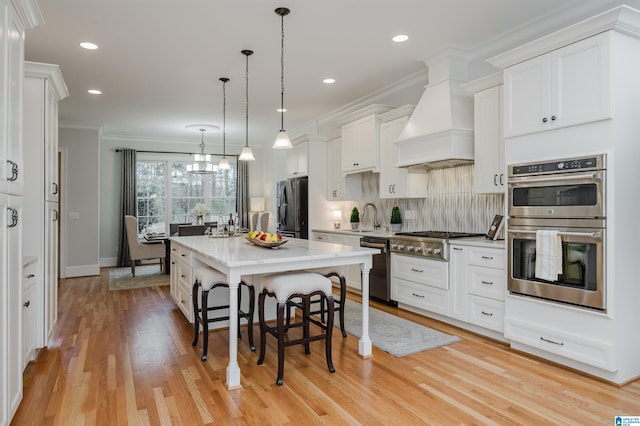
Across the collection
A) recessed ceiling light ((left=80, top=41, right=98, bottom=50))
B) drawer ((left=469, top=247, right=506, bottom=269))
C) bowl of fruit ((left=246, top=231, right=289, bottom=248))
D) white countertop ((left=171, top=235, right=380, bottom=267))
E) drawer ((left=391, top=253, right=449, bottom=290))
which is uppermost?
recessed ceiling light ((left=80, top=41, right=98, bottom=50))

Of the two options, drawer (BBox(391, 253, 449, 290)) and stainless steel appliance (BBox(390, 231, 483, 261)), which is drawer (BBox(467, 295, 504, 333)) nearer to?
drawer (BBox(391, 253, 449, 290))

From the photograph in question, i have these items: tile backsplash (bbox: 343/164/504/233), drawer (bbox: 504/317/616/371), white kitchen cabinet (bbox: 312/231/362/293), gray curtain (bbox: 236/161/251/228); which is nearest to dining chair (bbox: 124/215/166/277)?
gray curtain (bbox: 236/161/251/228)

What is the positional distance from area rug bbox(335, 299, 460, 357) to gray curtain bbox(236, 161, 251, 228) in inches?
227

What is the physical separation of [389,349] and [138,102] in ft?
16.5

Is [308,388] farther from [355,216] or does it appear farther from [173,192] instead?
[173,192]

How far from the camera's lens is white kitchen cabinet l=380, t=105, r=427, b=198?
4836 mm

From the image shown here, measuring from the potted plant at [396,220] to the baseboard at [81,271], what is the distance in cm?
535

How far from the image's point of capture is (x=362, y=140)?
5.45 m

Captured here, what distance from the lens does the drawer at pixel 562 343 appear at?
2.63 meters

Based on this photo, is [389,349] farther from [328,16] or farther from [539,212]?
[328,16]

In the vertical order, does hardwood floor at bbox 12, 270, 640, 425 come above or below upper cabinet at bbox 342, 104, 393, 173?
below

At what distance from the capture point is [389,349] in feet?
10.8

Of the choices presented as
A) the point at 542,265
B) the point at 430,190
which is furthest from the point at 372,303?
Result: the point at 542,265

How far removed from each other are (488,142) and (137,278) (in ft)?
19.2
